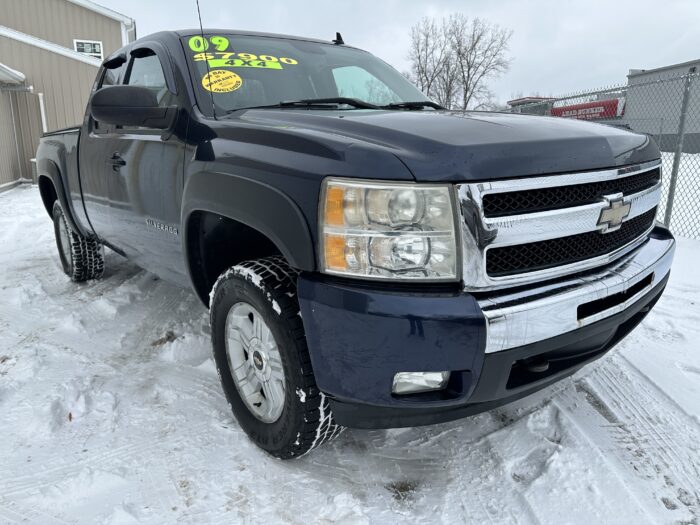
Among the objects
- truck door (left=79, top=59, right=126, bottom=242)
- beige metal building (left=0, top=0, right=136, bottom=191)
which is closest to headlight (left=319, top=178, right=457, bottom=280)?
truck door (left=79, top=59, right=126, bottom=242)

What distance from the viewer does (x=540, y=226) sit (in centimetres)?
170

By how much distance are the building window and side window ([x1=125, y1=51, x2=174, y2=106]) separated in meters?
14.7

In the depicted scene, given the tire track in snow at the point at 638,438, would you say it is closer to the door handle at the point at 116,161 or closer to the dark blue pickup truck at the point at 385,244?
the dark blue pickup truck at the point at 385,244

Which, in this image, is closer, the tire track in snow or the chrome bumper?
the chrome bumper

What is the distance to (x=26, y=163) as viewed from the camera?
1319 cm

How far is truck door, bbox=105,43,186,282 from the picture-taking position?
258 cm

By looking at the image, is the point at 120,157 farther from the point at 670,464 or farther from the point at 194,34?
the point at 670,464

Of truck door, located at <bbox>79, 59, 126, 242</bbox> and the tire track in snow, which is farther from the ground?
truck door, located at <bbox>79, 59, 126, 242</bbox>

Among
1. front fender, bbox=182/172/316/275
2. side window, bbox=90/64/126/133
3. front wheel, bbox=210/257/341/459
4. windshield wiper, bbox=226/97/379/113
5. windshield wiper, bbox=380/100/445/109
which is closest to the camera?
front fender, bbox=182/172/316/275

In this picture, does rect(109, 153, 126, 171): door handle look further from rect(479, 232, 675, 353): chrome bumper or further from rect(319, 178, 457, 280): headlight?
rect(479, 232, 675, 353): chrome bumper

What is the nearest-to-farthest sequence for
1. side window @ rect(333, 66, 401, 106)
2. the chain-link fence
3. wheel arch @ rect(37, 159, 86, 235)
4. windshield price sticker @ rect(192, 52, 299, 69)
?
windshield price sticker @ rect(192, 52, 299, 69)
side window @ rect(333, 66, 401, 106)
wheel arch @ rect(37, 159, 86, 235)
the chain-link fence

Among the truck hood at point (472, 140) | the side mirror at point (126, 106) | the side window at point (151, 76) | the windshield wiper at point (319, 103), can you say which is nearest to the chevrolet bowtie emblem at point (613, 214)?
the truck hood at point (472, 140)

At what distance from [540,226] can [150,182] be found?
2012 mm

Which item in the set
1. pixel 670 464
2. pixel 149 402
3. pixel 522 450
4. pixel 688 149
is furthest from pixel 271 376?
pixel 688 149
